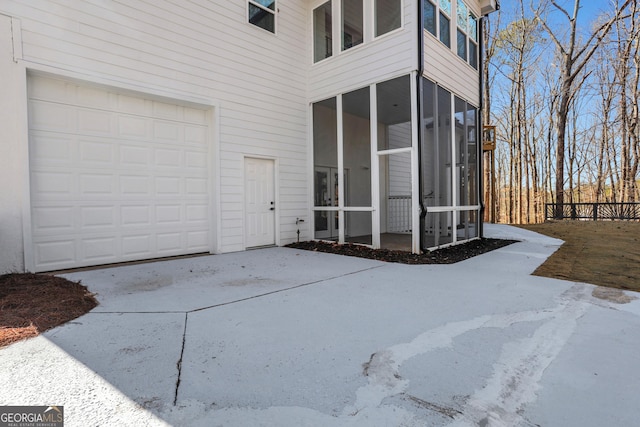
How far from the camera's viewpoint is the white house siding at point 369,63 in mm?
5484

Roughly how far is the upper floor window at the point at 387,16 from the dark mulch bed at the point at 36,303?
20.2ft

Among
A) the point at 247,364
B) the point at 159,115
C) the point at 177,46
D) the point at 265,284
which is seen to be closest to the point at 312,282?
the point at 265,284

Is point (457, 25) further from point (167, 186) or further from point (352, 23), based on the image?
point (167, 186)

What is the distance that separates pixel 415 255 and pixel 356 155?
3.94 m

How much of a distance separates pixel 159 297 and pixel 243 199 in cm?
322

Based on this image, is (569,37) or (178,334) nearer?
(178,334)

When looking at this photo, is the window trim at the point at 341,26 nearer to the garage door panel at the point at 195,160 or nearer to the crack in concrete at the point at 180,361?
the garage door panel at the point at 195,160

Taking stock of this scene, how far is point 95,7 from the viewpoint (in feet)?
15.0

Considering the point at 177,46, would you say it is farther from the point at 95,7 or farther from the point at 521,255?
the point at 521,255

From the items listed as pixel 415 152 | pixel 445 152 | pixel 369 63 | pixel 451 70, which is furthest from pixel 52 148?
pixel 451 70

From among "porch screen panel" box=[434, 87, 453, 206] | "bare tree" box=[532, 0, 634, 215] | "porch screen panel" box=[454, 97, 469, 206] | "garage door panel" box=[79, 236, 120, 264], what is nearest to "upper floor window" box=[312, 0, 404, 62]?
"porch screen panel" box=[434, 87, 453, 206]

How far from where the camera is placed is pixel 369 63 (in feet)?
20.0

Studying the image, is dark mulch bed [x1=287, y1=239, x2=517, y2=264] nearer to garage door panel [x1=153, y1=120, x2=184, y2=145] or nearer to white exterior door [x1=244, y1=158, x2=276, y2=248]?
white exterior door [x1=244, y1=158, x2=276, y2=248]

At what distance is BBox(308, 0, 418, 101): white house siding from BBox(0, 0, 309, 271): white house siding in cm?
57
